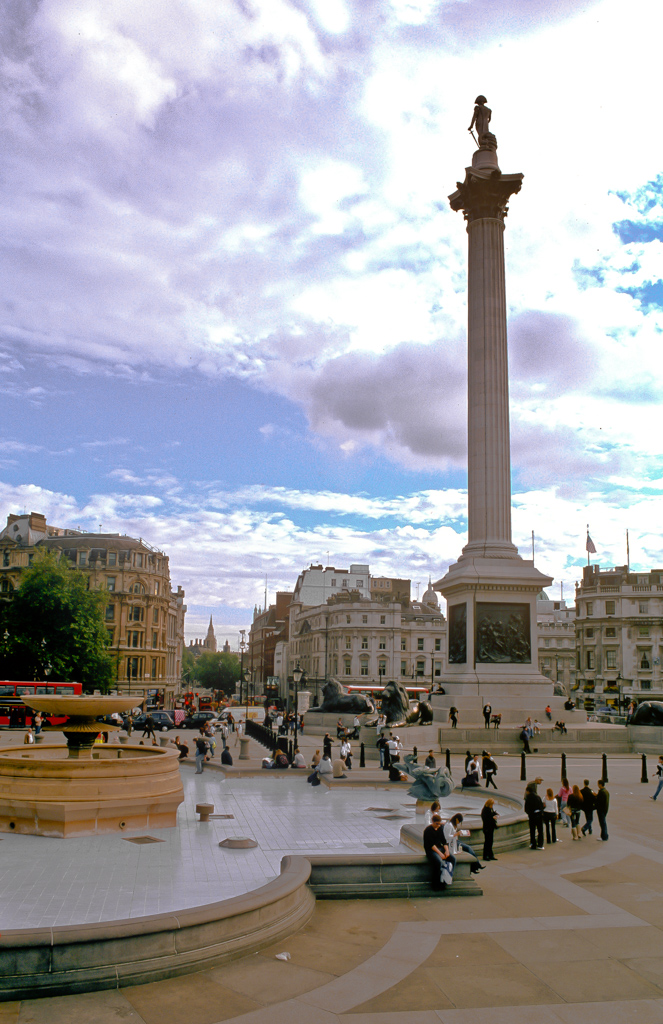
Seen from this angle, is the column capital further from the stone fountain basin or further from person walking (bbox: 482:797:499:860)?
the stone fountain basin

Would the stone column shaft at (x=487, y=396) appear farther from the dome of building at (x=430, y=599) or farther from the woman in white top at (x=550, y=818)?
the dome of building at (x=430, y=599)

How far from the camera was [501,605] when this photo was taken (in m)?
43.3

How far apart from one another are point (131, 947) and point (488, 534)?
4004cm

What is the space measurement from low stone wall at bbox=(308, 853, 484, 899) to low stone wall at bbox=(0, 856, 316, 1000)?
A: 2118 mm

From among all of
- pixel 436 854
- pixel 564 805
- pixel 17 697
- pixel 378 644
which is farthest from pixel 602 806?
pixel 378 644

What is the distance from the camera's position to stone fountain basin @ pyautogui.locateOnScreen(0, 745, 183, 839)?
1464 centimetres

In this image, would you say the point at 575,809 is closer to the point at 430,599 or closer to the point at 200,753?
the point at 200,753

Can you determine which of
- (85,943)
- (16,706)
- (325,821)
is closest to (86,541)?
(16,706)

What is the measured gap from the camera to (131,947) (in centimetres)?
859

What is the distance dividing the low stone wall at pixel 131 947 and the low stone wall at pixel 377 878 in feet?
6.95

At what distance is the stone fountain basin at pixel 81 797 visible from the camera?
1464 cm

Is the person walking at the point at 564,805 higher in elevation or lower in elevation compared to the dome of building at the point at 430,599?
lower

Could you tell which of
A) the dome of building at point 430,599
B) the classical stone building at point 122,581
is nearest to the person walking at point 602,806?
the classical stone building at point 122,581

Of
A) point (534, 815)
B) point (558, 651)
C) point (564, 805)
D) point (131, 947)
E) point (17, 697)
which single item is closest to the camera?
point (131, 947)
